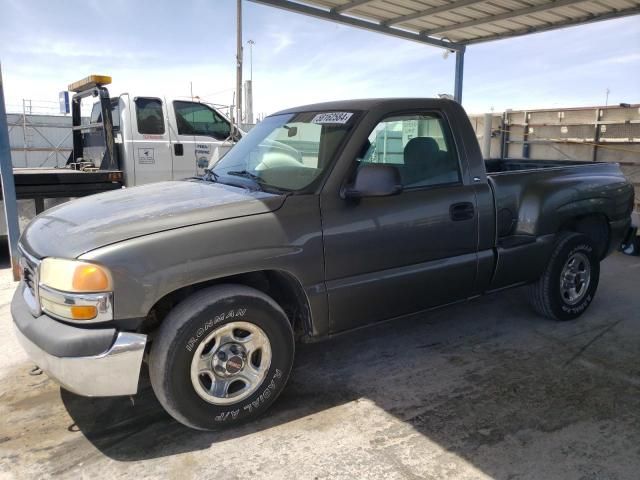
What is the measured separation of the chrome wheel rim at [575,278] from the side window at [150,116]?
20.6 ft

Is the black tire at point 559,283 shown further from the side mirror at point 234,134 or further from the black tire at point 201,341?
the side mirror at point 234,134

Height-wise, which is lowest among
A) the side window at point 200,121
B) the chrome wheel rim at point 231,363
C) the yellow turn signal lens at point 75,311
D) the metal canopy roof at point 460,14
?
the chrome wheel rim at point 231,363

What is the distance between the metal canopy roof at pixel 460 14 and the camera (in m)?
6.96

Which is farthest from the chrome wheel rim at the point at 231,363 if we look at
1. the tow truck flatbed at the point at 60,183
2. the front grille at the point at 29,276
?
the tow truck flatbed at the point at 60,183

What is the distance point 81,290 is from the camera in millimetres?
2480

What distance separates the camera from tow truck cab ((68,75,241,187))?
768 centimetres

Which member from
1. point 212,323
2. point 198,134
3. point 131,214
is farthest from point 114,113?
point 212,323

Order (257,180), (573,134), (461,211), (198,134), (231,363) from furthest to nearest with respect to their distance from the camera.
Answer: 1. (573,134)
2. (198,134)
3. (461,211)
4. (257,180)
5. (231,363)

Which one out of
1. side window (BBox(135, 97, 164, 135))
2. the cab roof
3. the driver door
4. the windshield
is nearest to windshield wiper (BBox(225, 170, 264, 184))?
the windshield

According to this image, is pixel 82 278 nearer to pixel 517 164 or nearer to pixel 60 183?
pixel 60 183

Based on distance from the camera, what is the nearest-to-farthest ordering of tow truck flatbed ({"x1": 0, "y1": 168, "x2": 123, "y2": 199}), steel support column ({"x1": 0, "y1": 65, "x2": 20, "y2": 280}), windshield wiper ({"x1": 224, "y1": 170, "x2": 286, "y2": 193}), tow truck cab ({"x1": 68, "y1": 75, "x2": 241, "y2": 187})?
windshield wiper ({"x1": 224, "y1": 170, "x2": 286, "y2": 193}) → steel support column ({"x1": 0, "y1": 65, "x2": 20, "y2": 280}) → tow truck flatbed ({"x1": 0, "y1": 168, "x2": 123, "y2": 199}) → tow truck cab ({"x1": 68, "y1": 75, "x2": 241, "y2": 187})

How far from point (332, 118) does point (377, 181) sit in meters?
0.71

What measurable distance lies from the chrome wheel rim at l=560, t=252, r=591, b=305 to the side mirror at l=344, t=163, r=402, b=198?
7.51ft

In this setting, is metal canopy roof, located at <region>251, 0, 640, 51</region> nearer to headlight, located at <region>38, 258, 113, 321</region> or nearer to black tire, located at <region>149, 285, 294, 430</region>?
black tire, located at <region>149, 285, 294, 430</region>
